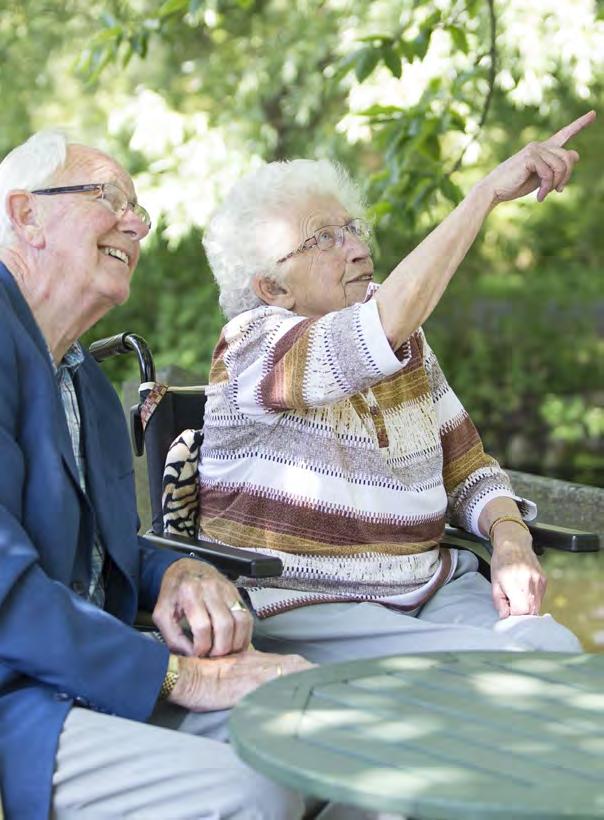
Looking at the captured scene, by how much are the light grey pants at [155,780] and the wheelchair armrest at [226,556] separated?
49 cm

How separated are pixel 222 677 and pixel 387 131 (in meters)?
2.97

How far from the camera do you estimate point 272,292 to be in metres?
2.73

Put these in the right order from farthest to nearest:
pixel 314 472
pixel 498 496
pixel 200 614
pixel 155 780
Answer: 1. pixel 498 496
2. pixel 314 472
3. pixel 200 614
4. pixel 155 780

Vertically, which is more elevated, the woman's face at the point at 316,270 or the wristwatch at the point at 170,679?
the woman's face at the point at 316,270

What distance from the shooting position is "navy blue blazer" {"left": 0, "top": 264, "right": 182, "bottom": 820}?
1.89 m

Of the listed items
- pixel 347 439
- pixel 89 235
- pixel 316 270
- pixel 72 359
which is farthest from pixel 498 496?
pixel 89 235

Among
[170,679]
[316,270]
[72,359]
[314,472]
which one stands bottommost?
[170,679]

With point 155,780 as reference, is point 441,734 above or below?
above

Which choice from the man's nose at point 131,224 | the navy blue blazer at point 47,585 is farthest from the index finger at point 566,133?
the navy blue blazer at point 47,585

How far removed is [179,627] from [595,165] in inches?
365

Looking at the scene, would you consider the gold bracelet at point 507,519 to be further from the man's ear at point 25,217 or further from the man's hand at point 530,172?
the man's ear at point 25,217

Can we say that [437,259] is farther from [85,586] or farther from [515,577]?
[85,586]

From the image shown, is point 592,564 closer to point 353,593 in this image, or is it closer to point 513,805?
point 353,593

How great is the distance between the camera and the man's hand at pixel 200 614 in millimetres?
2168
